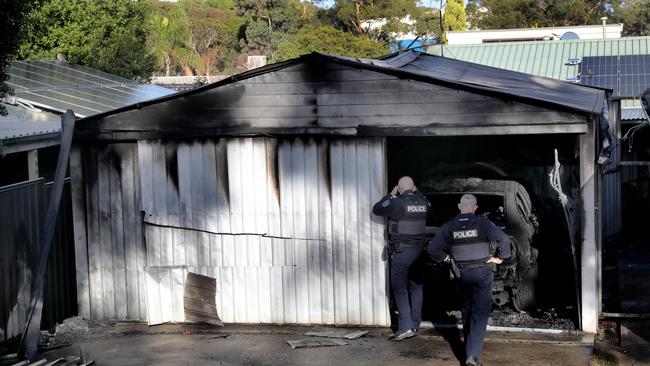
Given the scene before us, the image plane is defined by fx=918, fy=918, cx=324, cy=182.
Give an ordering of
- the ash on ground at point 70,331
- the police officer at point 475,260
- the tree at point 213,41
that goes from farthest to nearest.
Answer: the tree at point 213,41 < the ash on ground at point 70,331 < the police officer at point 475,260

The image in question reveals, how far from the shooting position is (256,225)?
424 inches

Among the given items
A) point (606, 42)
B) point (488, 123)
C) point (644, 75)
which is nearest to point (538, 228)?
point (488, 123)

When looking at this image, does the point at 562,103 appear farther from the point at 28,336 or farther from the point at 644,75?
the point at 644,75

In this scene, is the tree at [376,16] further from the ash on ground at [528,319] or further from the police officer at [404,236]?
the police officer at [404,236]

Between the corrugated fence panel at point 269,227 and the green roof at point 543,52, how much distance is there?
17.9m

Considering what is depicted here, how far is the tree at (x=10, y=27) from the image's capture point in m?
8.61

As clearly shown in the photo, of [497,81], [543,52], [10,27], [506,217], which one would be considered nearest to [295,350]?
[506,217]

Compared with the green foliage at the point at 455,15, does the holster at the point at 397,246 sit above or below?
below

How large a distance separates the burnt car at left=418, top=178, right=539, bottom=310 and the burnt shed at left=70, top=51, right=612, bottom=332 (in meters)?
0.83

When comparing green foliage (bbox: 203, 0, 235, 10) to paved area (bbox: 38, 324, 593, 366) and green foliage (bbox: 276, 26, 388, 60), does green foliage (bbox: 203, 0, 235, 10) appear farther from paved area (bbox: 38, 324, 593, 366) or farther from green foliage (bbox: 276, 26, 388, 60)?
paved area (bbox: 38, 324, 593, 366)

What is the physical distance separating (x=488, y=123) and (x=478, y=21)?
68.0 meters

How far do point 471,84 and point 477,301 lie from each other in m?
2.62

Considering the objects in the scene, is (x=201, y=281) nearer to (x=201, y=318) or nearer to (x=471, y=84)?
(x=201, y=318)

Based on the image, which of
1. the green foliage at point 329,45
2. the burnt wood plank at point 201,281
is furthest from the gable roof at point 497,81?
the green foliage at point 329,45
